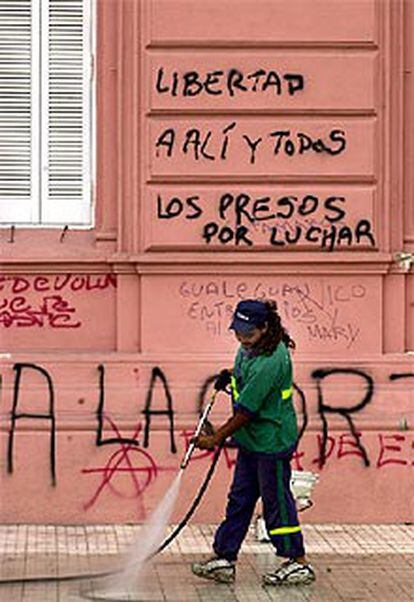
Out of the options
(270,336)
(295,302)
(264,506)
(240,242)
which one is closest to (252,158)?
(240,242)

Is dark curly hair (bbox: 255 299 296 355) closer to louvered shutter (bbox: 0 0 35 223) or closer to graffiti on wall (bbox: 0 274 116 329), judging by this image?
graffiti on wall (bbox: 0 274 116 329)

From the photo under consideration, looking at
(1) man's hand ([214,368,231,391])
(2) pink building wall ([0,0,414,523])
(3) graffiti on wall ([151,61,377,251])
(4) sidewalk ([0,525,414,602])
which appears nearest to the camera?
(4) sidewalk ([0,525,414,602])

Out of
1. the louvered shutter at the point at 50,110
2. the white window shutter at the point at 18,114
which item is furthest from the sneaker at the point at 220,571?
the white window shutter at the point at 18,114

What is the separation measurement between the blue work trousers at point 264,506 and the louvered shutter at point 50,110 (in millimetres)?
2931

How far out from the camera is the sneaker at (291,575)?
28.8ft

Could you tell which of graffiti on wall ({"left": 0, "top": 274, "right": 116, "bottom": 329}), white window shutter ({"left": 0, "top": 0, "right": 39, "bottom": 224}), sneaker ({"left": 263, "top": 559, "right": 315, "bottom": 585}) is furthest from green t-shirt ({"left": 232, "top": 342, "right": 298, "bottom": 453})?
white window shutter ({"left": 0, "top": 0, "right": 39, "bottom": 224})

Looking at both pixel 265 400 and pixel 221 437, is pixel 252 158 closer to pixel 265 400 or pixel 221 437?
pixel 265 400

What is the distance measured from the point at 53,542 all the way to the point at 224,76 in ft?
11.0

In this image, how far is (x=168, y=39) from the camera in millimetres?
10594

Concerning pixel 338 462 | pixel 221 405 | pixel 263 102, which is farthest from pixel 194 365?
pixel 263 102

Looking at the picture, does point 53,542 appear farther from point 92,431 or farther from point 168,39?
point 168,39

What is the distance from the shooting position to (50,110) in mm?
11133

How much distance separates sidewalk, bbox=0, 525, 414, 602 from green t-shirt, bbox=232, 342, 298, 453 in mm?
838

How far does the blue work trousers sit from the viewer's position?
28.7 feet
